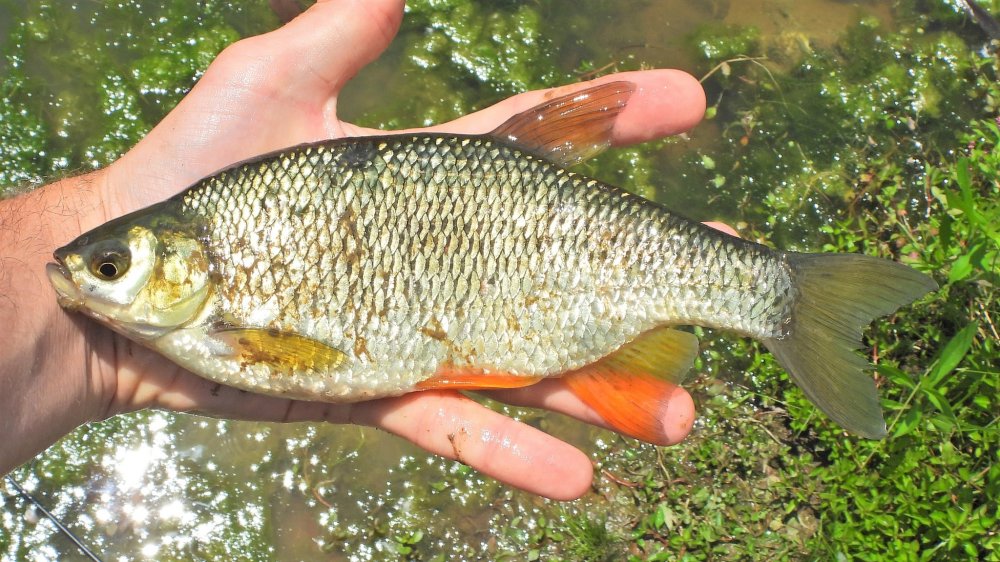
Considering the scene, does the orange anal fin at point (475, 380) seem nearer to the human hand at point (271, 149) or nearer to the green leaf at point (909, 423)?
the human hand at point (271, 149)

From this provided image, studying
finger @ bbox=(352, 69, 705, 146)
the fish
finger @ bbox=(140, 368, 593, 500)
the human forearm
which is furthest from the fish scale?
finger @ bbox=(352, 69, 705, 146)

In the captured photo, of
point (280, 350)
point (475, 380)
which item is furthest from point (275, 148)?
point (475, 380)

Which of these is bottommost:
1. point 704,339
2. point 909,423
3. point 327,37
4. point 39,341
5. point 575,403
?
point 704,339

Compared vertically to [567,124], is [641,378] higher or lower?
lower

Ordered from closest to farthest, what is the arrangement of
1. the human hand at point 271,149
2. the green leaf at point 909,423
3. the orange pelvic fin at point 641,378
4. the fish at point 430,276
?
the fish at point 430,276
the orange pelvic fin at point 641,378
the human hand at point 271,149
the green leaf at point 909,423

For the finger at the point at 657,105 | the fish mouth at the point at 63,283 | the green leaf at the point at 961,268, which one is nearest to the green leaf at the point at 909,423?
the green leaf at the point at 961,268

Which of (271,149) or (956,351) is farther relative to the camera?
(271,149)

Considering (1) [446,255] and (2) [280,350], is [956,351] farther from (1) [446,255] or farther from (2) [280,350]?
(2) [280,350]
